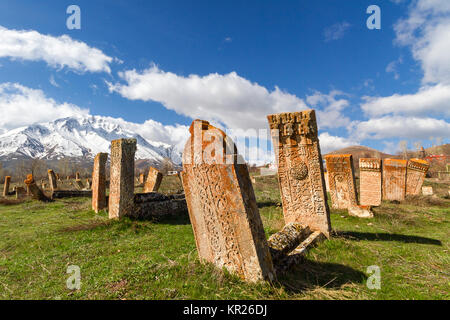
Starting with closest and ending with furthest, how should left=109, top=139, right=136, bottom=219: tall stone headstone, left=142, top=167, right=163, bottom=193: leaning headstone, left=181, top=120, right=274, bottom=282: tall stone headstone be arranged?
left=181, top=120, right=274, bottom=282: tall stone headstone → left=109, top=139, right=136, bottom=219: tall stone headstone → left=142, top=167, right=163, bottom=193: leaning headstone

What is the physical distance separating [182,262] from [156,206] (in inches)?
196

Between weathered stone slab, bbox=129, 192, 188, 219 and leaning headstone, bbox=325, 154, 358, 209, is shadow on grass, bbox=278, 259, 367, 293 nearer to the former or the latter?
leaning headstone, bbox=325, 154, 358, 209

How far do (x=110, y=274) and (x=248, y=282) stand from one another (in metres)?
2.29

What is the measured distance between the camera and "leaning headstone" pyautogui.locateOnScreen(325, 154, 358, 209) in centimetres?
886

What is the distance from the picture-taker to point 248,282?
3.05 meters

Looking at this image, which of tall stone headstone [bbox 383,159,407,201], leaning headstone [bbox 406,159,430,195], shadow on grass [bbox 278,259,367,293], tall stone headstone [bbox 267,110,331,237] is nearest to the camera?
shadow on grass [bbox 278,259,367,293]

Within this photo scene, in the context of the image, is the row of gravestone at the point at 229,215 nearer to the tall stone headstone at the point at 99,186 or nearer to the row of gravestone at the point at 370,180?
the row of gravestone at the point at 370,180

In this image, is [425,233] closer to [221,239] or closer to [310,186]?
[310,186]

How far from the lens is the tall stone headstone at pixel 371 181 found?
977cm

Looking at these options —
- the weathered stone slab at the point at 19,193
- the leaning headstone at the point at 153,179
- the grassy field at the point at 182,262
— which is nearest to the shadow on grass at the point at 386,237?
the grassy field at the point at 182,262

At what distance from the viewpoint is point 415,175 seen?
11328mm

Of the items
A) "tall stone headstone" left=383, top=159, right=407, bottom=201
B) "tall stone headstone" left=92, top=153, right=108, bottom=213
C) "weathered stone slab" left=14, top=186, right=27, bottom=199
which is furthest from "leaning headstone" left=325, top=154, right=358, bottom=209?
"weathered stone slab" left=14, top=186, right=27, bottom=199

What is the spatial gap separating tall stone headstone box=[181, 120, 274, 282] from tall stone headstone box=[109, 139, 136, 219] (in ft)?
16.1

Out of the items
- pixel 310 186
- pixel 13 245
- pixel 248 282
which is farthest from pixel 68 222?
pixel 310 186
